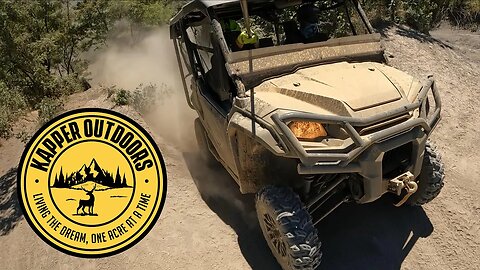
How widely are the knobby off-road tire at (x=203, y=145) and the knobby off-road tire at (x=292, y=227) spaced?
2.10 metres

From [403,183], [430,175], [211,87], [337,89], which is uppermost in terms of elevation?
[337,89]

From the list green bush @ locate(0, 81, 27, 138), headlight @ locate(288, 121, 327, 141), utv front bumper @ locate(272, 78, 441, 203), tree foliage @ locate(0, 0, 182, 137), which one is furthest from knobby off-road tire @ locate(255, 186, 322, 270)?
green bush @ locate(0, 81, 27, 138)

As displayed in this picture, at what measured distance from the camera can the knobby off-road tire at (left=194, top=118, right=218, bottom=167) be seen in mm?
6524

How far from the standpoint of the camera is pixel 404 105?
419 cm

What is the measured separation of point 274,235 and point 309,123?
132cm

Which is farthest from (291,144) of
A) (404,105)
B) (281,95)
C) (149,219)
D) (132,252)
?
(132,252)

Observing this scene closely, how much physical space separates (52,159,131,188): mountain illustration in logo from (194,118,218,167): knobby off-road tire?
5.85 feet

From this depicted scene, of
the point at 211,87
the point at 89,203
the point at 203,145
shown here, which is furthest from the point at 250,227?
the point at 89,203

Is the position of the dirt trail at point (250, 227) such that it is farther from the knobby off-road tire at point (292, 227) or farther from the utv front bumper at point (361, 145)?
the utv front bumper at point (361, 145)

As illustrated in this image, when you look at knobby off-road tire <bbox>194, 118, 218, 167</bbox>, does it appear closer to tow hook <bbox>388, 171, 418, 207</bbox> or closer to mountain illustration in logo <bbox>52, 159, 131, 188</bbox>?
mountain illustration in logo <bbox>52, 159, 131, 188</bbox>

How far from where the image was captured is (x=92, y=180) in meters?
5.14

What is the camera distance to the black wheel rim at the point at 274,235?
4.57 m

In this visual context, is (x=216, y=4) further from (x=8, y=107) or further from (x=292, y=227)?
(x=8, y=107)

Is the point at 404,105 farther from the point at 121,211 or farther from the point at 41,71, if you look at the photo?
the point at 41,71
